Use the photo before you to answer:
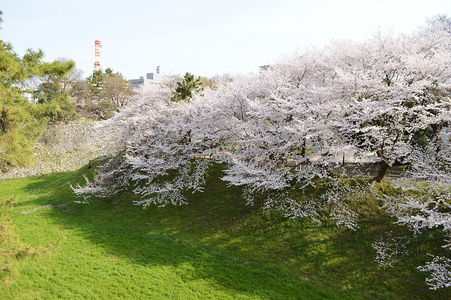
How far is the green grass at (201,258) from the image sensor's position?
9.76m

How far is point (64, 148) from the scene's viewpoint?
115 feet

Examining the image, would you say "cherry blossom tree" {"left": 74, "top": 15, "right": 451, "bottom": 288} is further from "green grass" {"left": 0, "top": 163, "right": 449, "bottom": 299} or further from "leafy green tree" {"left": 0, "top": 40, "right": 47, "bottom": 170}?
"leafy green tree" {"left": 0, "top": 40, "right": 47, "bottom": 170}

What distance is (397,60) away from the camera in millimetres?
13367

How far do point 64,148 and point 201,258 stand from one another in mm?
31301

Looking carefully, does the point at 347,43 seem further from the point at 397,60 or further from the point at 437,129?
the point at 437,129

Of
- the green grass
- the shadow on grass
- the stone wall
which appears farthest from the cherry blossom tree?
the stone wall

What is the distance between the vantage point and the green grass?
9.76 m

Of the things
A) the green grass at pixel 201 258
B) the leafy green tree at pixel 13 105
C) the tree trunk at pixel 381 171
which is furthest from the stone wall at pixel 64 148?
the tree trunk at pixel 381 171

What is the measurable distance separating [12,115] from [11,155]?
76.4 inches

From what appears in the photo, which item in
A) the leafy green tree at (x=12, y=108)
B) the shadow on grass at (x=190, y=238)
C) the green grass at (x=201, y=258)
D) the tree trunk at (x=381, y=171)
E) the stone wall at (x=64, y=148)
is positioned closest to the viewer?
the green grass at (x=201, y=258)

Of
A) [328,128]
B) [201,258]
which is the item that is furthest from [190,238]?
[328,128]

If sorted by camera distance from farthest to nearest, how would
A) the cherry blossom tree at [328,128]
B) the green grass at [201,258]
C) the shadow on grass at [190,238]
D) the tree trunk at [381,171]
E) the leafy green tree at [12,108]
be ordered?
1. the tree trunk at [381,171]
2. the leafy green tree at [12,108]
3. the cherry blossom tree at [328,128]
4. the shadow on grass at [190,238]
5. the green grass at [201,258]

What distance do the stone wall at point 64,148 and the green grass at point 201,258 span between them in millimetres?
17734

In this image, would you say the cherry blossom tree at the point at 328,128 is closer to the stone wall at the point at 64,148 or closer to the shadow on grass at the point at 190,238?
the shadow on grass at the point at 190,238
